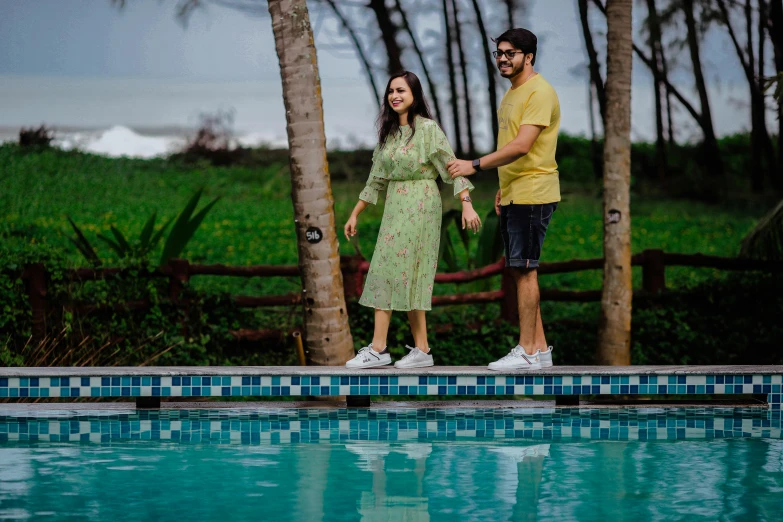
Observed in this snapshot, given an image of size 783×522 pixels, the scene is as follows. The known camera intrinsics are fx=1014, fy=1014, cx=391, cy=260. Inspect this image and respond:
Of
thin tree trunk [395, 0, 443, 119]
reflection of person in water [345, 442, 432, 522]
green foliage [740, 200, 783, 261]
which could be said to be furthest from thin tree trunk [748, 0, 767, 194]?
reflection of person in water [345, 442, 432, 522]

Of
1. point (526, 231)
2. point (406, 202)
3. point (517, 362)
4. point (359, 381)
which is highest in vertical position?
point (406, 202)

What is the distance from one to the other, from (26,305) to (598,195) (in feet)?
33.0

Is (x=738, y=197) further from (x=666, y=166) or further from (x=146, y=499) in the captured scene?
(x=146, y=499)

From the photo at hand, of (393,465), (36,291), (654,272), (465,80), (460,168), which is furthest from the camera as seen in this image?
(465,80)

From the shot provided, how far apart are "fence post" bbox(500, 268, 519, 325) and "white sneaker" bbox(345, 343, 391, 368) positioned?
2.40 m

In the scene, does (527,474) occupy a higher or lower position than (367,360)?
lower

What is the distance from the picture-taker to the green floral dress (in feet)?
16.4

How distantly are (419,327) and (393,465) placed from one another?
4.25 feet

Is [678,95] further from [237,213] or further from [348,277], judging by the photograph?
[348,277]

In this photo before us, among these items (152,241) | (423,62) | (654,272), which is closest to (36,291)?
(152,241)

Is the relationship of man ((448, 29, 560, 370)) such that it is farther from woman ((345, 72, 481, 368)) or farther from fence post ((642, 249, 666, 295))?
fence post ((642, 249, 666, 295))

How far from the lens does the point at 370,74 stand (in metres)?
14.0

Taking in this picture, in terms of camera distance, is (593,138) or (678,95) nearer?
(678,95)

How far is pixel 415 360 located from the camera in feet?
17.1
